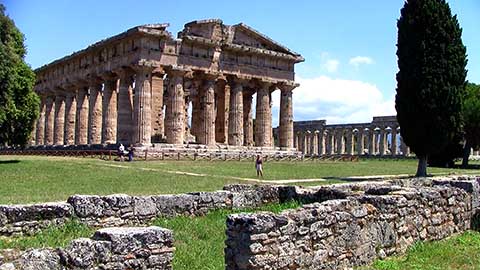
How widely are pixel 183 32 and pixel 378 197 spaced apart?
4367 centimetres

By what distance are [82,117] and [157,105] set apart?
917 centimetres

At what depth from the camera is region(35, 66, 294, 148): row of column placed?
1956 inches

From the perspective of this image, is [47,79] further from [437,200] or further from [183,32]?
[437,200]

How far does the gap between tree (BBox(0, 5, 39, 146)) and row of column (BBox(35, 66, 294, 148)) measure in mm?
10151

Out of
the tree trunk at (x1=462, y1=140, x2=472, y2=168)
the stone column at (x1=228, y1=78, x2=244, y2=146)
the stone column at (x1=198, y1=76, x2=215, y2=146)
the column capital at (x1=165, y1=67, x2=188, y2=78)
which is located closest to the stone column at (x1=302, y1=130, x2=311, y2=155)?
the tree trunk at (x1=462, y1=140, x2=472, y2=168)

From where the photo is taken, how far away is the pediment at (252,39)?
56.0 m

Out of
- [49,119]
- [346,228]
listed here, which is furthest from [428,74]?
[49,119]

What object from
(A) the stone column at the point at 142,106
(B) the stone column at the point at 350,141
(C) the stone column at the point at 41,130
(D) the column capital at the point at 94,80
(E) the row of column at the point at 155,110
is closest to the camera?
(A) the stone column at the point at 142,106

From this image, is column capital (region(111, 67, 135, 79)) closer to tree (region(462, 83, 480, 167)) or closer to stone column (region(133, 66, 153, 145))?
Result: stone column (region(133, 66, 153, 145))

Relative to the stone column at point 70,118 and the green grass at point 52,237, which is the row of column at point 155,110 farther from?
the green grass at point 52,237

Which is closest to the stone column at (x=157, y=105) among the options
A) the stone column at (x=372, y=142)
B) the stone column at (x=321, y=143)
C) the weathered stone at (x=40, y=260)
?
the weathered stone at (x=40, y=260)

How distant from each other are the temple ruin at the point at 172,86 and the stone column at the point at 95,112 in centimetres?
10

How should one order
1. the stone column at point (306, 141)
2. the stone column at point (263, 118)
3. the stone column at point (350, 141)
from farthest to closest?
the stone column at point (306, 141) → the stone column at point (350, 141) → the stone column at point (263, 118)

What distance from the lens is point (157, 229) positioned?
23.0 feet
